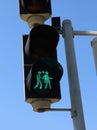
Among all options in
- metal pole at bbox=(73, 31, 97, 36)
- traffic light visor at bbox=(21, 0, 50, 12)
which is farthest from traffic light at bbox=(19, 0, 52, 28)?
metal pole at bbox=(73, 31, 97, 36)

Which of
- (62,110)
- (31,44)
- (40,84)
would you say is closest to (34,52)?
(31,44)

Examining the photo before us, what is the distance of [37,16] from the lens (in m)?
4.48

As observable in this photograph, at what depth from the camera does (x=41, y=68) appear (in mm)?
3822

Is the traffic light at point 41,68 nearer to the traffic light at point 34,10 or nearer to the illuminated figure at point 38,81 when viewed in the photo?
the illuminated figure at point 38,81

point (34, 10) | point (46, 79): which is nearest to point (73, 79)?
point (46, 79)

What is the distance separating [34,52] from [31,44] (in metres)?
0.11

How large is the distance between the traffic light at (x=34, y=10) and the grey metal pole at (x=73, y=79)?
0.34 metres

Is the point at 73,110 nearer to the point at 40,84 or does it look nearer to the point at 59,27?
the point at 40,84

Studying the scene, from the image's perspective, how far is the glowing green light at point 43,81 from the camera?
3.79 m

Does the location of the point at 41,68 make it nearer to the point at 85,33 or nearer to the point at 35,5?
the point at 35,5

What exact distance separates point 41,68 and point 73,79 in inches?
22.5

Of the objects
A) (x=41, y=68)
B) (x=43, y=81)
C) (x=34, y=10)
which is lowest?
(x=43, y=81)

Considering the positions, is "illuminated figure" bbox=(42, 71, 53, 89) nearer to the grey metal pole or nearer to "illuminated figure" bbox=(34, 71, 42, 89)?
"illuminated figure" bbox=(34, 71, 42, 89)

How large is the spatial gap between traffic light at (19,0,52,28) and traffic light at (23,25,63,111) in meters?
0.33
